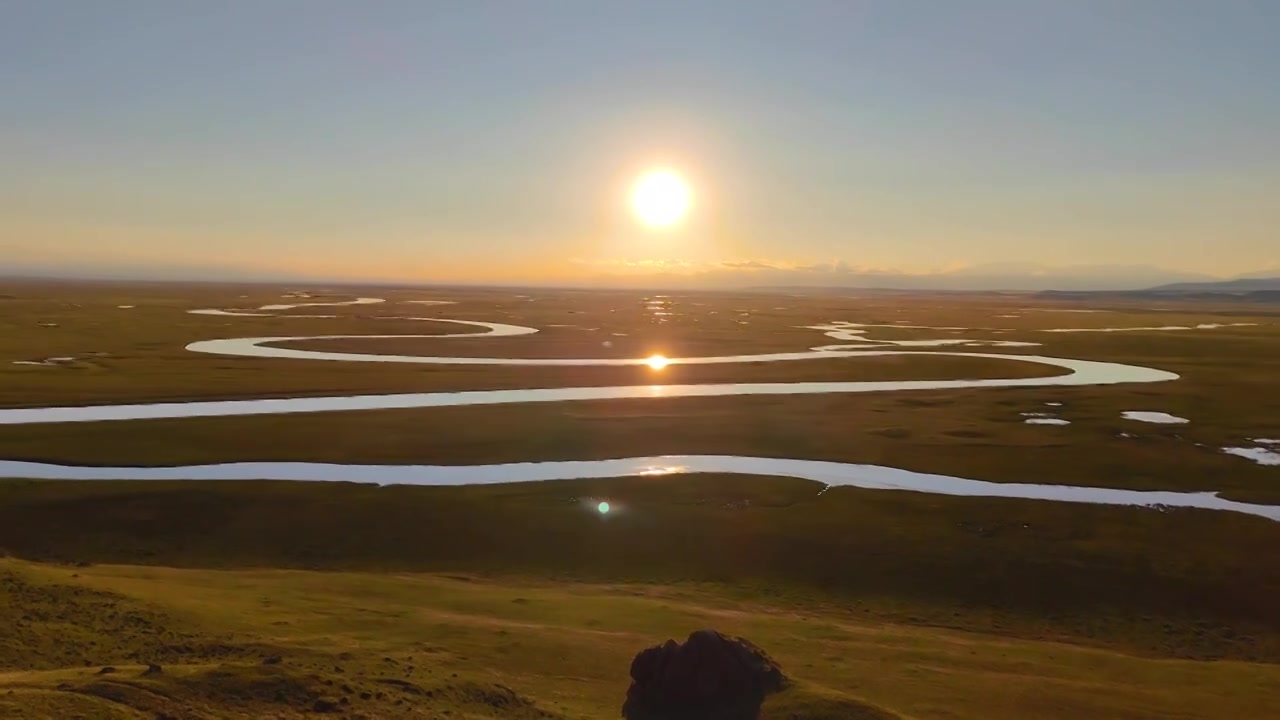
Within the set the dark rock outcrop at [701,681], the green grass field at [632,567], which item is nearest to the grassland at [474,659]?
the green grass field at [632,567]

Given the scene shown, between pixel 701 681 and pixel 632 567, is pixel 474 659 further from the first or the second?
pixel 632 567

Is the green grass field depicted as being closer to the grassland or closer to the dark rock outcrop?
the grassland

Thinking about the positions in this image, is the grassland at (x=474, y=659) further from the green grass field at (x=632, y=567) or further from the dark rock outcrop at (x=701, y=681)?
the dark rock outcrop at (x=701, y=681)

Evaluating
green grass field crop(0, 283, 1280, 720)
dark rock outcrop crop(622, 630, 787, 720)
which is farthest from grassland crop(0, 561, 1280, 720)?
dark rock outcrop crop(622, 630, 787, 720)

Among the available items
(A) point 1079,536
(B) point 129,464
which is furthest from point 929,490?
(B) point 129,464

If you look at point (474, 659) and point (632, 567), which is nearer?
point (474, 659)

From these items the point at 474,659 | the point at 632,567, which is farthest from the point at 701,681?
the point at 632,567
